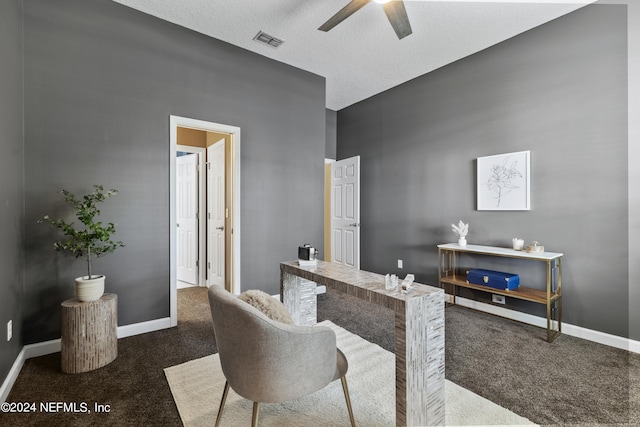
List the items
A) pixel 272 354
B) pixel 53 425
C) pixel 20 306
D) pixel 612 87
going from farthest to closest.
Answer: pixel 612 87 < pixel 20 306 < pixel 53 425 < pixel 272 354

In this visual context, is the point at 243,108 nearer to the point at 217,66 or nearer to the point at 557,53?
the point at 217,66

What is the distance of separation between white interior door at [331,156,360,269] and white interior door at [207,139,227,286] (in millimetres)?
2089

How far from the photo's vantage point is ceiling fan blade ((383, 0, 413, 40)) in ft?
7.14

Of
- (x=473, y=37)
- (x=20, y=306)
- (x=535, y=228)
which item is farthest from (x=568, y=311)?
(x=20, y=306)

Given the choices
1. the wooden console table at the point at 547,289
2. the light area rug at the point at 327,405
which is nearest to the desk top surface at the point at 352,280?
the light area rug at the point at 327,405

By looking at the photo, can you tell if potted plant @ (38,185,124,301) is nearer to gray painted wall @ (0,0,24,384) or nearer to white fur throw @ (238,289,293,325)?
gray painted wall @ (0,0,24,384)

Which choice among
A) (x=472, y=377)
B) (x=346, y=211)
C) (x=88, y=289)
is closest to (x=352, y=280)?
(x=472, y=377)

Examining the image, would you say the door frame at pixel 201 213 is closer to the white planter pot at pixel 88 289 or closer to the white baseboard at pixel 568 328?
the white planter pot at pixel 88 289

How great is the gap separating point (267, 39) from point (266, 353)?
330 cm

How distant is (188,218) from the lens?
15.6ft

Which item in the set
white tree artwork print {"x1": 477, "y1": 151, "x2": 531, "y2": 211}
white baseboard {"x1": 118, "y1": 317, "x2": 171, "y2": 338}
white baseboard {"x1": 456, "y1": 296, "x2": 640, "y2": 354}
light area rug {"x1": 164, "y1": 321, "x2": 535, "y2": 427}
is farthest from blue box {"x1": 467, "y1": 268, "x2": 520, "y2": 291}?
white baseboard {"x1": 118, "y1": 317, "x2": 171, "y2": 338}

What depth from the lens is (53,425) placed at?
1.61 m

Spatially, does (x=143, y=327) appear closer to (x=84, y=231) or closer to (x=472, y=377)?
(x=84, y=231)

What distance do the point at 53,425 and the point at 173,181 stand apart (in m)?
2.03
